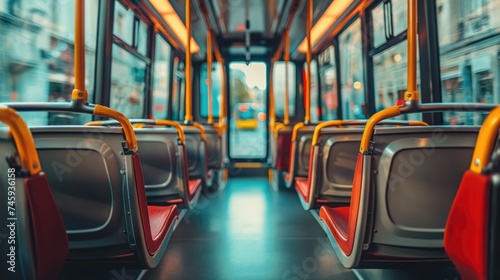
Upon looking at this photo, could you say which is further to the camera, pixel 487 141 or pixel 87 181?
pixel 87 181

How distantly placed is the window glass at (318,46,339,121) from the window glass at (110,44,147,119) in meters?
2.78

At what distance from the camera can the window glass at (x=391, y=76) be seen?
113 inches

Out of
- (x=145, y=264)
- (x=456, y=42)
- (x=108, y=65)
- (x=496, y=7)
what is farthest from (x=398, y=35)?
(x=145, y=264)

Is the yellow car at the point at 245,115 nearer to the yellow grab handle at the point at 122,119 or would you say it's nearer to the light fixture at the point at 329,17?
the light fixture at the point at 329,17

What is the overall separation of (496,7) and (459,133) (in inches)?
51.9

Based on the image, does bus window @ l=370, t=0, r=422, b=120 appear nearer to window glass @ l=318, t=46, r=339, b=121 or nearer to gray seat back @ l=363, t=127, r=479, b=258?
window glass @ l=318, t=46, r=339, b=121

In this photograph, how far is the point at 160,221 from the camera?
168cm

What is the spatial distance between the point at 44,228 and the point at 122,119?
0.45 meters

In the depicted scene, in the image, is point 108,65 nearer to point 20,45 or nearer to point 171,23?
point 20,45

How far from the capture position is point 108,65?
2719 millimetres

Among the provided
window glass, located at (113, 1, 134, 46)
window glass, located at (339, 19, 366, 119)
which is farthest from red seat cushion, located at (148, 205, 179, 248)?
window glass, located at (339, 19, 366, 119)

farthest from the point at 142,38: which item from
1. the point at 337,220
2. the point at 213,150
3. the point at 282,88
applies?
the point at 282,88

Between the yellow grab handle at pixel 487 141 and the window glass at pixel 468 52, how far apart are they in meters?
1.50

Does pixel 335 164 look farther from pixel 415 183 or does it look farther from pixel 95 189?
pixel 95 189
